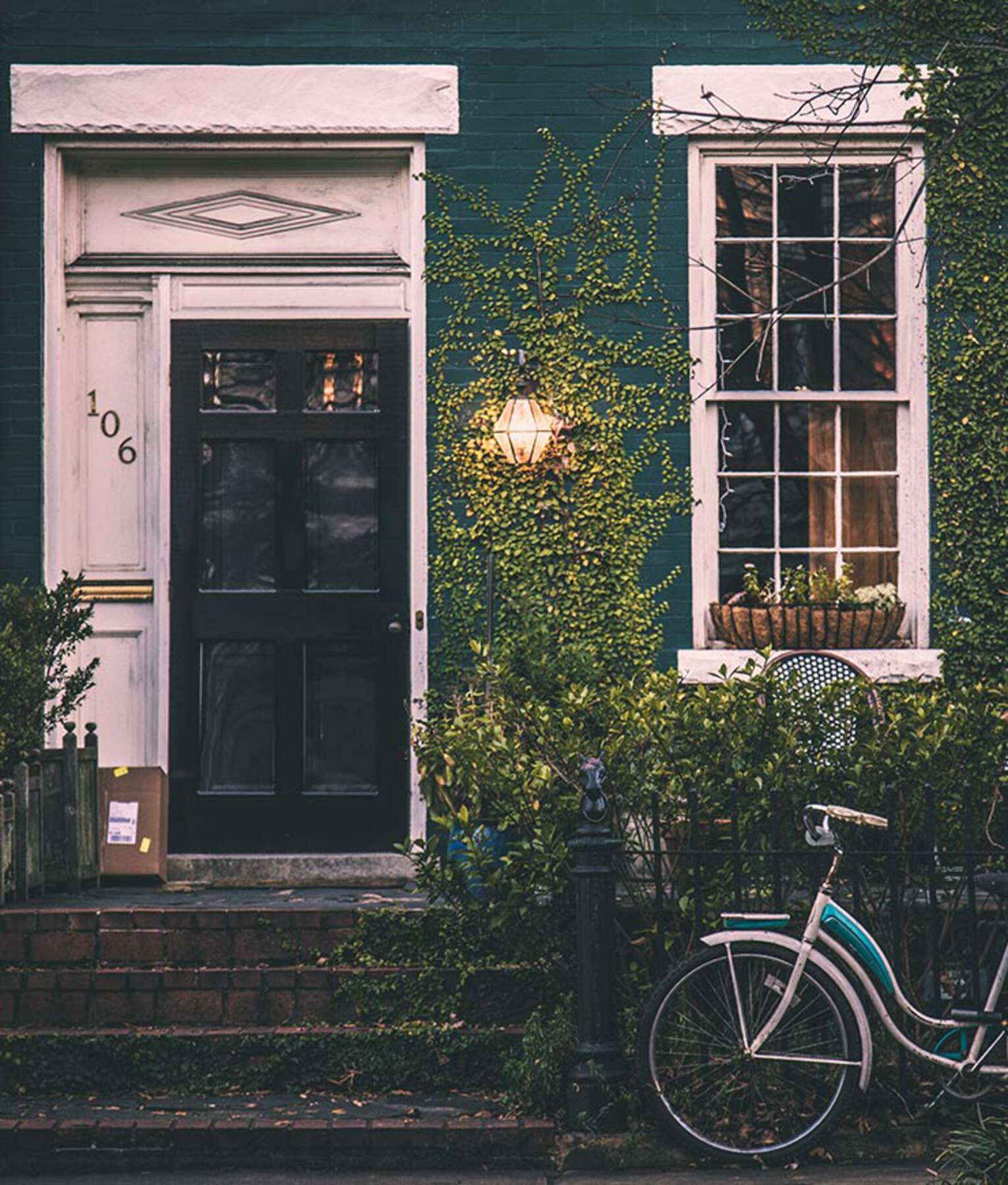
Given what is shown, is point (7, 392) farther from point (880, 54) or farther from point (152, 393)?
point (880, 54)

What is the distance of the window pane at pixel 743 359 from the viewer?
28.2 ft

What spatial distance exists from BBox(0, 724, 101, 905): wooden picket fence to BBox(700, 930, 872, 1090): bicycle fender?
10.2ft

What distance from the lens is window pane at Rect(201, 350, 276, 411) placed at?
8.61 metres

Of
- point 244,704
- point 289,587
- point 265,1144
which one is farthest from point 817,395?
point 265,1144

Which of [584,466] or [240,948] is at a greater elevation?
[584,466]

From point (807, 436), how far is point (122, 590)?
3.65m

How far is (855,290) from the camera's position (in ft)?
28.5

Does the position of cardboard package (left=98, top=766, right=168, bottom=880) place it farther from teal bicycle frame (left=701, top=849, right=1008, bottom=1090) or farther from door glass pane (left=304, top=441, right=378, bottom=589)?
teal bicycle frame (left=701, top=849, right=1008, bottom=1090)

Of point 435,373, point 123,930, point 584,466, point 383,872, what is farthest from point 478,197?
point 123,930

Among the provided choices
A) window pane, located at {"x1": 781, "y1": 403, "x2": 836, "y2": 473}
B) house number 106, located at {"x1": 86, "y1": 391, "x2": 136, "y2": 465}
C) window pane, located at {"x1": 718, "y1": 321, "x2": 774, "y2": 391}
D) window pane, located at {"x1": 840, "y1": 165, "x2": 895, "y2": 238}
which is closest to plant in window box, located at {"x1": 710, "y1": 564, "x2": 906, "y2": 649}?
window pane, located at {"x1": 781, "y1": 403, "x2": 836, "y2": 473}

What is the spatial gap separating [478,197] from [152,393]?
196 cm

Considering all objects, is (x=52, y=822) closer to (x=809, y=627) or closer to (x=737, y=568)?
(x=737, y=568)

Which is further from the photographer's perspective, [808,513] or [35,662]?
[808,513]

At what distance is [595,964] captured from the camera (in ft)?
19.6
